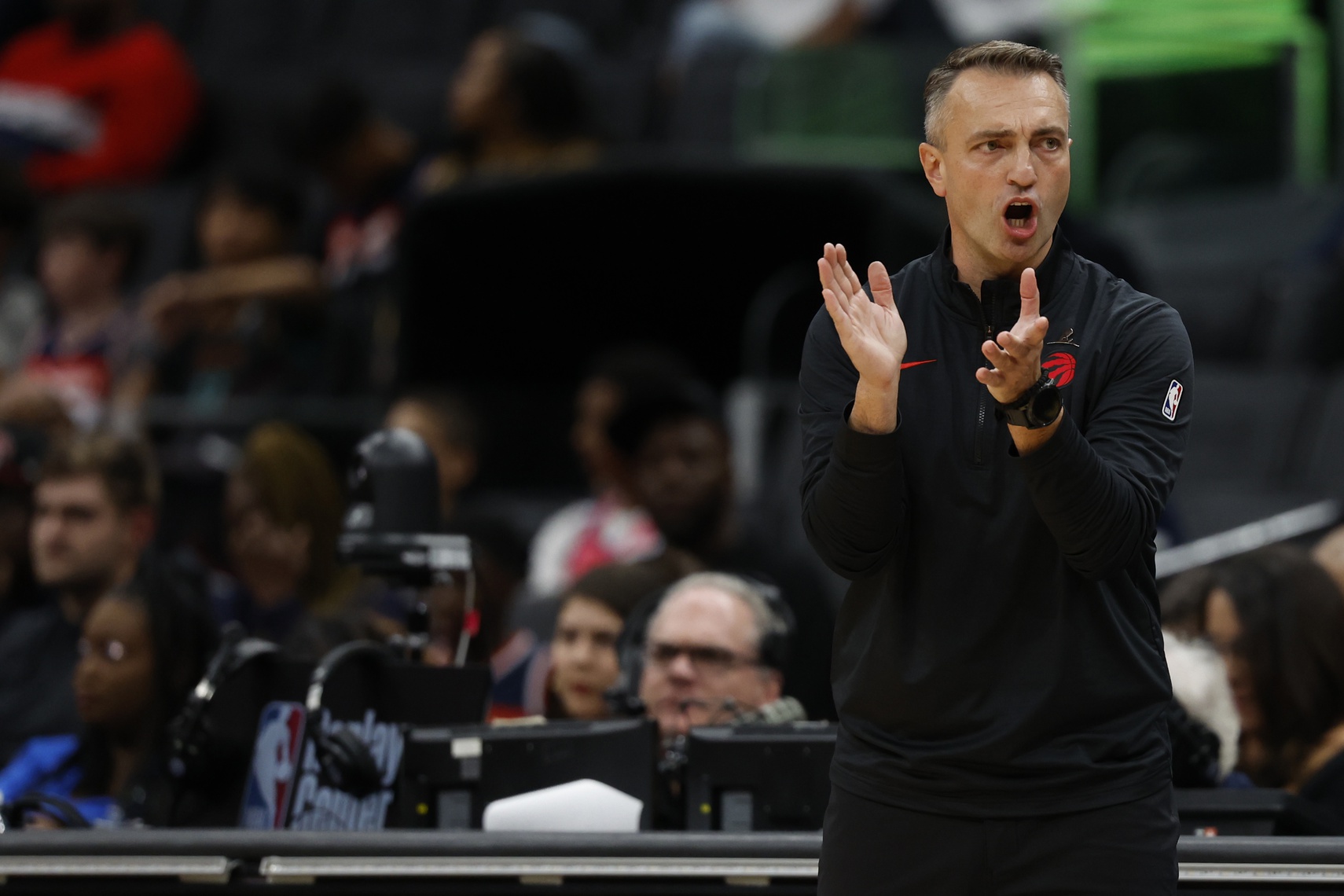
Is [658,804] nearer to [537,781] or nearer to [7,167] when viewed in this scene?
[537,781]

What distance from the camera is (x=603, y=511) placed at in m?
6.54

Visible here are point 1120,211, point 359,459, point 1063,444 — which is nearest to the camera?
point 1063,444

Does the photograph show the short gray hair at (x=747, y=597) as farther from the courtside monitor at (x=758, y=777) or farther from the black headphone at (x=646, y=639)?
the courtside monitor at (x=758, y=777)

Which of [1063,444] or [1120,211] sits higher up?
[1120,211]

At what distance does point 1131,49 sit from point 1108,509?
256 inches

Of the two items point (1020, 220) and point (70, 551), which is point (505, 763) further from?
point (70, 551)

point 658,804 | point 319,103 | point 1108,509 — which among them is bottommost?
point 658,804

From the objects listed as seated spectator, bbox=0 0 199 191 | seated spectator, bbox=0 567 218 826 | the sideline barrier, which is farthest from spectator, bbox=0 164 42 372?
the sideline barrier

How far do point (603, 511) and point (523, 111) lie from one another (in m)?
1.73

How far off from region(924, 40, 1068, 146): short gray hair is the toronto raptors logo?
30 cm

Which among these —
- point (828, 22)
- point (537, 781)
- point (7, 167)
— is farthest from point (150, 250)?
point (537, 781)

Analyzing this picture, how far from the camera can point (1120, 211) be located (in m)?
8.46

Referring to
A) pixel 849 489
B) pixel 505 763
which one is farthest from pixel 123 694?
pixel 849 489

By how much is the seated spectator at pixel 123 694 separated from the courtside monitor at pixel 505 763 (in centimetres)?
93
